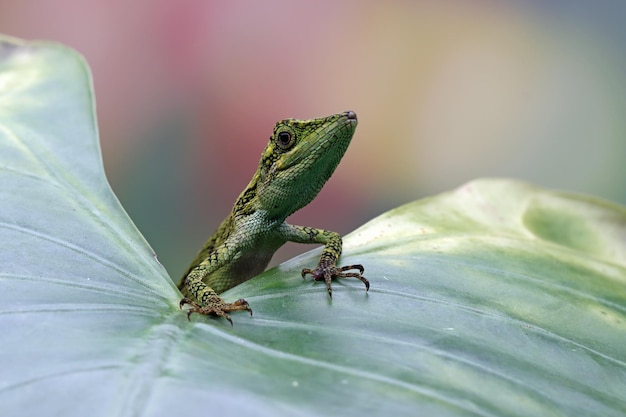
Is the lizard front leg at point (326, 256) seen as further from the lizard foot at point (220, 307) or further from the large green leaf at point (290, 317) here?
the lizard foot at point (220, 307)

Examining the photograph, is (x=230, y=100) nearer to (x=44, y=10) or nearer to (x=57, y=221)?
(x=44, y=10)

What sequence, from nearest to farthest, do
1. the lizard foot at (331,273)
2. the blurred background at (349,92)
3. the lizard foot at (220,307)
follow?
the lizard foot at (220,307) → the lizard foot at (331,273) → the blurred background at (349,92)

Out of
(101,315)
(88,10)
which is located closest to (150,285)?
(101,315)

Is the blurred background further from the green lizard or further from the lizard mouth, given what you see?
the lizard mouth

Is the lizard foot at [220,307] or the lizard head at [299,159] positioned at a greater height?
the lizard head at [299,159]

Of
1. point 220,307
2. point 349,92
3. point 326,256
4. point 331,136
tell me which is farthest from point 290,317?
point 349,92

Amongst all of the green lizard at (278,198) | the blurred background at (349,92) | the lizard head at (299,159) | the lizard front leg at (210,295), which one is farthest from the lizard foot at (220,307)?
the blurred background at (349,92)
